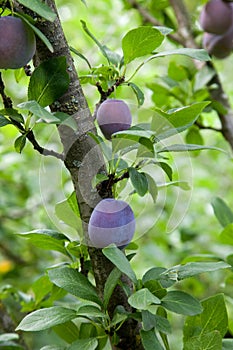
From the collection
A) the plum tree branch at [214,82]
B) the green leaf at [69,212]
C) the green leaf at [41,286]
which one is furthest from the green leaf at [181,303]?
the plum tree branch at [214,82]

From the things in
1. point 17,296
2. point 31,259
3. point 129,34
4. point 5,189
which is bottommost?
point 31,259

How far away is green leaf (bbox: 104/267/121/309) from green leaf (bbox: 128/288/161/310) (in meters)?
0.03

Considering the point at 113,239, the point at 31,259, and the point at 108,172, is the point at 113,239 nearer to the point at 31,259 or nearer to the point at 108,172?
the point at 108,172

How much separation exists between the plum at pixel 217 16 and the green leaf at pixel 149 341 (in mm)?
550

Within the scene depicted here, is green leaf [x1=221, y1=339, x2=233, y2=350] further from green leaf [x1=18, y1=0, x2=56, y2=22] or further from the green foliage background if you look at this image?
the green foliage background

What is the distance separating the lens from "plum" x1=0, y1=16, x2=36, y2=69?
433 mm

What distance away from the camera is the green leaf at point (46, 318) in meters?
0.48

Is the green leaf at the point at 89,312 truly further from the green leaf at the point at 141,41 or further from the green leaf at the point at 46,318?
the green leaf at the point at 141,41

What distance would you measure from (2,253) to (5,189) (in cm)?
18

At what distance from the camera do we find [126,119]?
52 centimetres

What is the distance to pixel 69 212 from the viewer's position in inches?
22.4

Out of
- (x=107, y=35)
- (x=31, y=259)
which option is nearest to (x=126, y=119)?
(x=31, y=259)

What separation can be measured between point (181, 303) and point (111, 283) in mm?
65

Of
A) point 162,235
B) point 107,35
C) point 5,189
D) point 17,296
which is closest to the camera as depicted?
point 17,296
